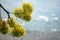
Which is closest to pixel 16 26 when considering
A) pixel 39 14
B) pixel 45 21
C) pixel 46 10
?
pixel 46 10

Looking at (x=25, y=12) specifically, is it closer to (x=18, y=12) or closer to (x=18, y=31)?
(x=18, y=12)

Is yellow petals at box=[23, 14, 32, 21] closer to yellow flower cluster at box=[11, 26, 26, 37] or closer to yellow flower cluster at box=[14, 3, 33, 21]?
yellow flower cluster at box=[14, 3, 33, 21]

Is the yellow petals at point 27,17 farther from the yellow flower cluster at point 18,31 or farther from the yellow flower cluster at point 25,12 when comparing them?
the yellow flower cluster at point 18,31

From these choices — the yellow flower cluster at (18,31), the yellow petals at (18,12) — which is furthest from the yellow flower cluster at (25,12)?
the yellow flower cluster at (18,31)

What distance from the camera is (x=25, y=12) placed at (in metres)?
2.56

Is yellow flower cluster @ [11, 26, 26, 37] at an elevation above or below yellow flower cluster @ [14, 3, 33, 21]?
below

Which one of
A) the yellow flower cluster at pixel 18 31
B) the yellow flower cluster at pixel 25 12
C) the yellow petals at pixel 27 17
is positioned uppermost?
the yellow flower cluster at pixel 25 12

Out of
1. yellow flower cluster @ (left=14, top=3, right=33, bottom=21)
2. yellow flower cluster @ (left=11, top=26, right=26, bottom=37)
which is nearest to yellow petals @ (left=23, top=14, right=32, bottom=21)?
yellow flower cluster @ (left=14, top=3, right=33, bottom=21)

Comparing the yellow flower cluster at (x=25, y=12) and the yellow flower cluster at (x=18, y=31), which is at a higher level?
the yellow flower cluster at (x=25, y=12)

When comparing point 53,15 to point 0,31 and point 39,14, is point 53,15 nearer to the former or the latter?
point 39,14

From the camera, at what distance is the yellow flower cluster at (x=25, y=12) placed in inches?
98.8

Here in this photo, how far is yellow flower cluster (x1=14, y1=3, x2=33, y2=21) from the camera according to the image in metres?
2.51

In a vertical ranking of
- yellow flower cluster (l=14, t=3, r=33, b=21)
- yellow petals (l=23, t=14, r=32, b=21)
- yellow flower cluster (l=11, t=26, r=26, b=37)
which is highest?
yellow flower cluster (l=14, t=3, r=33, b=21)

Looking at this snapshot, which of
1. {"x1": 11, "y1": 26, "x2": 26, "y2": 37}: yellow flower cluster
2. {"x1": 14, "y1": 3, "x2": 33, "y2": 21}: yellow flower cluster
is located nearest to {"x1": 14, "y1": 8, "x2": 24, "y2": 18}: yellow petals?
{"x1": 14, "y1": 3, "x2": 33, "y2": 21}: yellow flower cluster
